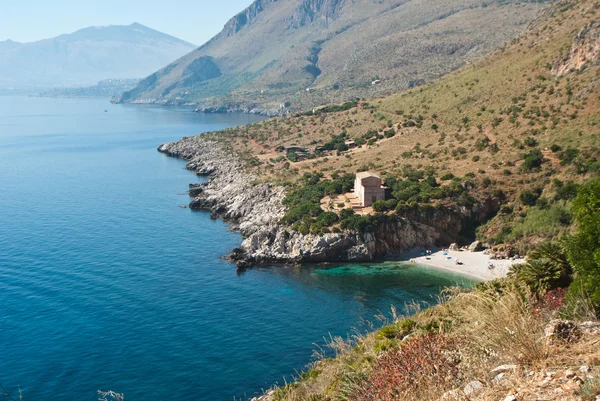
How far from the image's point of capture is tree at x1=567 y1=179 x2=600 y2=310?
12.9 metres

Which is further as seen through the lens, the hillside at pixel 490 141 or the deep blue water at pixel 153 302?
the hillside at pixel 490 141

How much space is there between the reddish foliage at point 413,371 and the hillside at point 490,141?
37532mm

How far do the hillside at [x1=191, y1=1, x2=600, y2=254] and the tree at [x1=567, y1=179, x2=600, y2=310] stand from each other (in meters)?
30.5

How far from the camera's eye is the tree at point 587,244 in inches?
507

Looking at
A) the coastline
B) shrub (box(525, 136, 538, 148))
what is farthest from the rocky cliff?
the coastline

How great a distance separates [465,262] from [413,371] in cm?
3733

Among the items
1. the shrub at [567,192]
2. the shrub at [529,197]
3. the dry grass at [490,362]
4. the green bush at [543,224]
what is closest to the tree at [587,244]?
the dry grass at [490,362]

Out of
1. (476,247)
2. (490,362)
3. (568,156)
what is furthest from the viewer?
(568,156)

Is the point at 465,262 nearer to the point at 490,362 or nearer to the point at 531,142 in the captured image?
the point at 531,142

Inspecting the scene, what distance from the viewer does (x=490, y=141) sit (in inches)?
2376

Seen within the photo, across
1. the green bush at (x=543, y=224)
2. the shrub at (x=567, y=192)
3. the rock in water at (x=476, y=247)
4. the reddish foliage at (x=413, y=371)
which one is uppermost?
the reddish foliage at (x=413, y=371)

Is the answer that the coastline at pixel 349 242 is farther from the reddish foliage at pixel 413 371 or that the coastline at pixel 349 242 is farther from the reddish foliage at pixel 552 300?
the reddish foliage at pixel 413 371

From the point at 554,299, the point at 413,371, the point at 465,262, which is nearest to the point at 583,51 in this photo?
the point at 465,262

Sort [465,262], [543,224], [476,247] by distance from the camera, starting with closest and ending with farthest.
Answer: [465,262] → [543,224] → [476,247]
